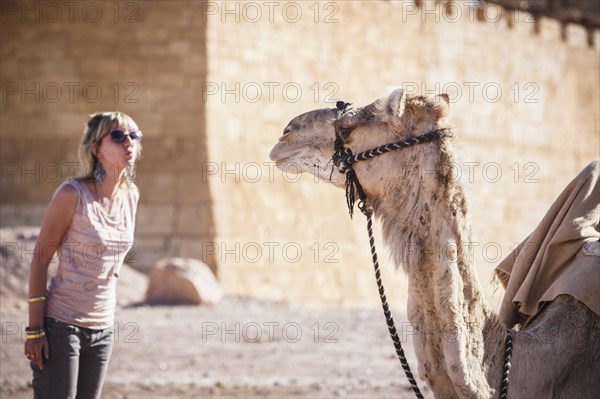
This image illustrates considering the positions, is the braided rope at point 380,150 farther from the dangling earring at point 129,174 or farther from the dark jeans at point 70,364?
the dark jeans at point 70,364

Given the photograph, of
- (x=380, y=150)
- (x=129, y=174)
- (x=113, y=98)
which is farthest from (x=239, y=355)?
(x=113, y=98)

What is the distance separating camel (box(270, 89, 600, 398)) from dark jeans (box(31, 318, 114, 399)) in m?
1.61

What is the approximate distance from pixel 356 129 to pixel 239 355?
23.4ft

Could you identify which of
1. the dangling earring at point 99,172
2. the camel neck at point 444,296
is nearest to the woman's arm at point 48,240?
the dangling earring at point 99,172

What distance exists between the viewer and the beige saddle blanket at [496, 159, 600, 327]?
4.75 meters

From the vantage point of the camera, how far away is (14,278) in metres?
→ 14.1

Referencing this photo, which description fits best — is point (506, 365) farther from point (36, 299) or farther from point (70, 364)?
point (36, 299)

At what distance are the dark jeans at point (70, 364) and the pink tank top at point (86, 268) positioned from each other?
57mm

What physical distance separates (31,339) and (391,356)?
7.10 m

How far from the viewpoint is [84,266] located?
16.8 ft

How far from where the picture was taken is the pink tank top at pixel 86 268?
507 cm

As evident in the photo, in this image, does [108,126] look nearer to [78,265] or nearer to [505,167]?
[78,265]

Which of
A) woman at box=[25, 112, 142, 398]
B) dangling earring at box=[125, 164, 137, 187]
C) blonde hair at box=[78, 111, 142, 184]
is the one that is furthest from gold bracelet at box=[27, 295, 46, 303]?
dangling earring at box=[125, 164, 137, 187]

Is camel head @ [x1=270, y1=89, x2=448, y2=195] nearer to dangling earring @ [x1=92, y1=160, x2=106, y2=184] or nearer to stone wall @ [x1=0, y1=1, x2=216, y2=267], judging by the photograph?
dangling earring @ [x1=92, y1=160, x2=106, y2=184]
